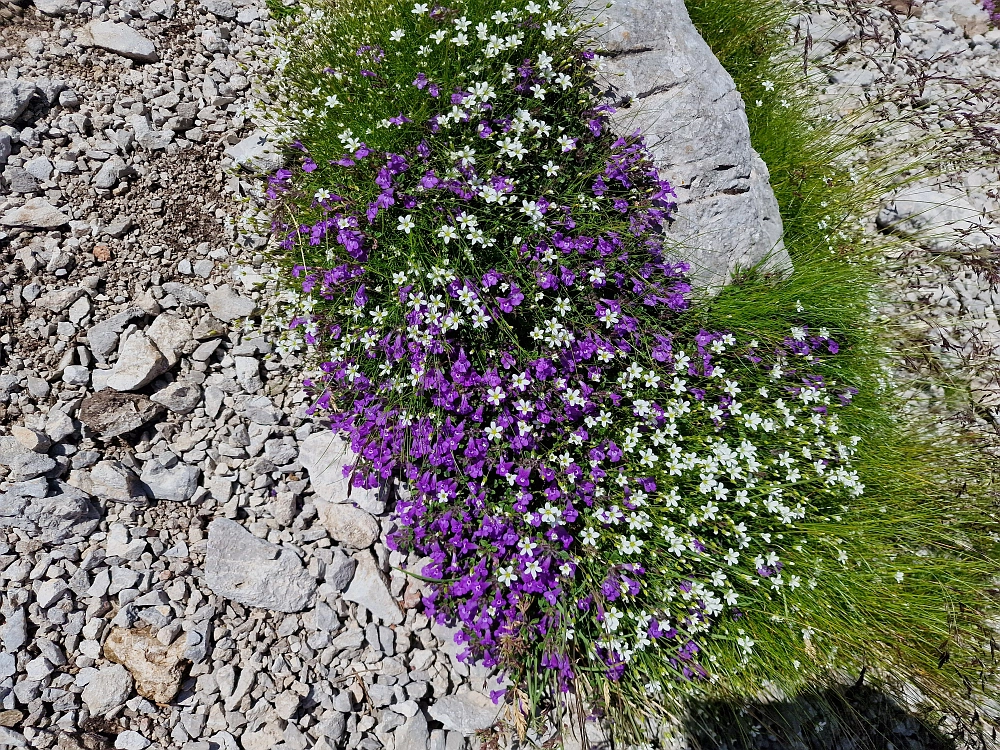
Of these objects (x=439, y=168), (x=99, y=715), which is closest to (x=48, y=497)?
(x=99, y=715)

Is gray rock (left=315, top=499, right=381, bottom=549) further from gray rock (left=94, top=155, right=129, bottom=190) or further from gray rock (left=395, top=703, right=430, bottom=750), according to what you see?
gray rock (left=94, top=155, right=129, bottom=190)

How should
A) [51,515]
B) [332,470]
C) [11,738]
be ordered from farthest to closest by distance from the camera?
[332,470]
[51,515]
[11,738]

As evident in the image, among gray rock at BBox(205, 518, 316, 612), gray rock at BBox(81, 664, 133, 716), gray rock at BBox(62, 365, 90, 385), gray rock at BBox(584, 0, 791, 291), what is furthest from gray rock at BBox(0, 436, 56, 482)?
gray rock at BBox(584, 0, 791, 291)

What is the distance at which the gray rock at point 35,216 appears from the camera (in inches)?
163

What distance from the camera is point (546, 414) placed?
3.68 meters

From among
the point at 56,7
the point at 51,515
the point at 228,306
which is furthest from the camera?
the point at 56,7

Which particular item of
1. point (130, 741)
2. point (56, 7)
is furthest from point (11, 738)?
point (56, 7)

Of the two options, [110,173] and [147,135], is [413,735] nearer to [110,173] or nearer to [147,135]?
[110,173]

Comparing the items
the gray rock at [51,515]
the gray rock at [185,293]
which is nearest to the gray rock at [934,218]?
the gray rock at [185,293]

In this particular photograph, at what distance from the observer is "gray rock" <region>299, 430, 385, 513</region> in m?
4.02

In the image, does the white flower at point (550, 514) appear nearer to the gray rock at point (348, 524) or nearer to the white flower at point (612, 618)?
the white flower at point (612, 618)

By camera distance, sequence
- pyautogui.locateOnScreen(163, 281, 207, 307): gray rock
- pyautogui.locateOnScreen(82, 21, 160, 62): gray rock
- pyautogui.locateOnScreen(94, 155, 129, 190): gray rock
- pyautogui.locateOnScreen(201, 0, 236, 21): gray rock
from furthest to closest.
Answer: pyautogui.locateOnScreen(201, 0, 236, 21): gray rock
pyautogui.locateOnScreen(82, 21, 160, 62): gray rock
pyautogui.locateOnScreen(94, 155, 129, 190): gray rock
pyautogui.locateOnScreen(163, 281, 207, 307): gray rock

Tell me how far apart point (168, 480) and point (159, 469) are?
3.9 inches

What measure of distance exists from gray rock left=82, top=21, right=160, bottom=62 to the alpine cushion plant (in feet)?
6.25
